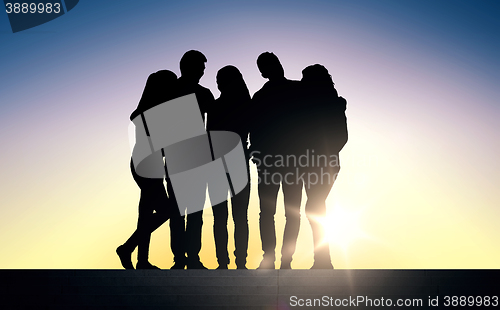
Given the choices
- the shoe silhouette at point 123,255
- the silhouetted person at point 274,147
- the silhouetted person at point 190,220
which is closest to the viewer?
the silhouetted person at point 274,147

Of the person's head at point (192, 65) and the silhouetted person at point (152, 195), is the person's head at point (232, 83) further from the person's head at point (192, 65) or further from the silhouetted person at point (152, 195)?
the silhouetted person at point (152, 195)

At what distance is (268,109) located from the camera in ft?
22.7

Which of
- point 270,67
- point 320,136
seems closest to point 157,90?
point 270,67

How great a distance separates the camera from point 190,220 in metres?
6.96

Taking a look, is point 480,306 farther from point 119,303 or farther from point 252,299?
point 119,303

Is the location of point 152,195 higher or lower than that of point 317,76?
lower

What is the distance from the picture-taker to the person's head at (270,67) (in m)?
6.98

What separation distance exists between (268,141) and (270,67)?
0.91m

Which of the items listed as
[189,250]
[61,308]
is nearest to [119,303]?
[61,308]

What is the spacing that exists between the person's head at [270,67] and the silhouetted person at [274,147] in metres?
0.01

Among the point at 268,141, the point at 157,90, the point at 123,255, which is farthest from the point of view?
the point at 123,255

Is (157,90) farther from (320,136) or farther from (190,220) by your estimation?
(320,136)

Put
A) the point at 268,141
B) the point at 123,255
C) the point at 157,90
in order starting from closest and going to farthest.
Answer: the point at 268,141 < the point at 157,90 < the point at 123,255

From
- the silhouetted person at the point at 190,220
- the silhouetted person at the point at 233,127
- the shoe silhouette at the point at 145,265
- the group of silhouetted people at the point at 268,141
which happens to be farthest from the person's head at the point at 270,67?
the shoe silhouette at the point at 145,265
